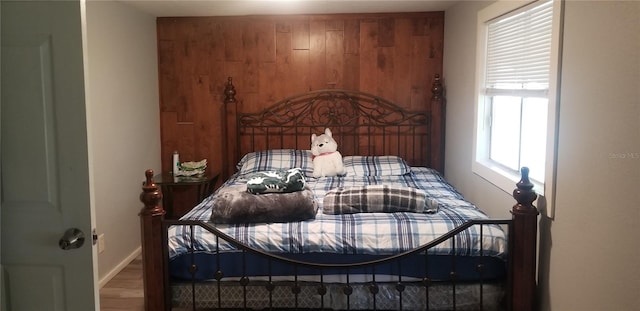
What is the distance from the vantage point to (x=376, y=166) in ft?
14.5

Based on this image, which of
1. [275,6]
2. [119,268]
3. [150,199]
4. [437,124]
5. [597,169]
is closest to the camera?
[597,169]

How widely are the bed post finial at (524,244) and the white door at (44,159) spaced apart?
1904 mm

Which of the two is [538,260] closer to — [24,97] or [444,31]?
[24,97]

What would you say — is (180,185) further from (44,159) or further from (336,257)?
(44,159)

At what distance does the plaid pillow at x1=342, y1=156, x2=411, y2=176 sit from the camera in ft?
14.3

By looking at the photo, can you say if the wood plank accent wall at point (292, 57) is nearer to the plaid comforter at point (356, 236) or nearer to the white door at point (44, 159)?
the plaid comforter at point (356, 236)

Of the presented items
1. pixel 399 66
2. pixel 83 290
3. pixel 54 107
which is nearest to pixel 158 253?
pixel 83 290

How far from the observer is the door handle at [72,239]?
168 cm

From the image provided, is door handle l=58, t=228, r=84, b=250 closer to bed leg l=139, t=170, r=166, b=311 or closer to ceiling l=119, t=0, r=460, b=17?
bed leg l=139, t=170, r=166, b=311

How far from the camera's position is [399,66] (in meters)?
4.80

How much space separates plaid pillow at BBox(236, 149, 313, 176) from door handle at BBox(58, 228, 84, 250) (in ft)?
8.82

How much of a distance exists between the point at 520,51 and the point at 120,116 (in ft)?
9.70

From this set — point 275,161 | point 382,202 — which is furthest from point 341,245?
point 275,161

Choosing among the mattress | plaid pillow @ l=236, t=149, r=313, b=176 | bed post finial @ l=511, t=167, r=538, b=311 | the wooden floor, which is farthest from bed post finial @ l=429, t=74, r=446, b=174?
the wooden floor
